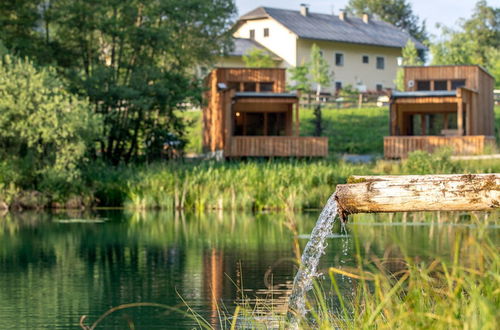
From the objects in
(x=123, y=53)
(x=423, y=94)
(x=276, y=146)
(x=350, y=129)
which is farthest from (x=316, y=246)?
(x=350, y=129)

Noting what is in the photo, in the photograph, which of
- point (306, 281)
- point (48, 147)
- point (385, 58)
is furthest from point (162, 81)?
point (385, 58)

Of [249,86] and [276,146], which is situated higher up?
[249,86]

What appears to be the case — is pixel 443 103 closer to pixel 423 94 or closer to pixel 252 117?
pixel 423 94

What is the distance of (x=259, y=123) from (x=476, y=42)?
40.4 meters

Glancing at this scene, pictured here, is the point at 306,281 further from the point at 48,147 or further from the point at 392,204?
the point at 48,147

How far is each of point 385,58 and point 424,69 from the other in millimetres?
30840

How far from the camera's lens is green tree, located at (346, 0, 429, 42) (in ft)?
327

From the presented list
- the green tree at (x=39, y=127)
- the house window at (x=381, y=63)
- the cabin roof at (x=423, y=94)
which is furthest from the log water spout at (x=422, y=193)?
the house window at (x=381, y=63)

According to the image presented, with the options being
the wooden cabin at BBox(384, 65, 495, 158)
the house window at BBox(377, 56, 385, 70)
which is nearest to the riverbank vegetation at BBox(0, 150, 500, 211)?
the wooden cabin at BBox(384, 65, 495, 158)

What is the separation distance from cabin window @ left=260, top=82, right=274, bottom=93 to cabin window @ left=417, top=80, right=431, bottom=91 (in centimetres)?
701

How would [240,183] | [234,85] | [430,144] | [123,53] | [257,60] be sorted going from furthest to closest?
[257,60] < [234,85] < [123,53] < [430,144] < [240,183]

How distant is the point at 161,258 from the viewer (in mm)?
19734

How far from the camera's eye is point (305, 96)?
2491 inches

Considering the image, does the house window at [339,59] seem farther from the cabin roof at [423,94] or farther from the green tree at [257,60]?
the cabin roof at [423,94]
